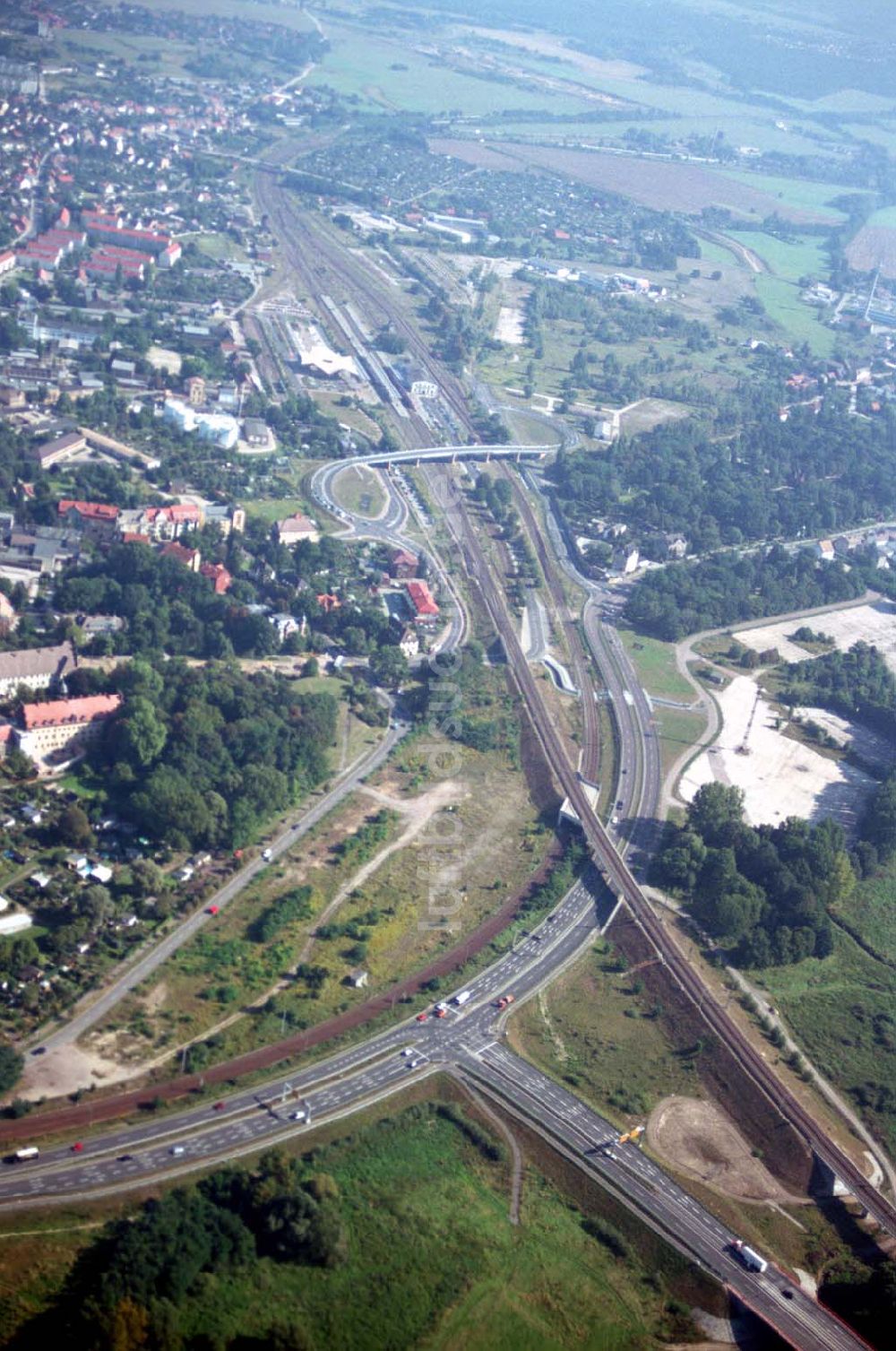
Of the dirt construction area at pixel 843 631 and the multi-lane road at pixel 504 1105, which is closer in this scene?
the multi-lane road at pixel 504 1105

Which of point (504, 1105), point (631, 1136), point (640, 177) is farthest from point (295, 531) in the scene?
point (640, 177)

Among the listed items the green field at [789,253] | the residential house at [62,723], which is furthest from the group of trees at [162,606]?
the green field at [789,253]

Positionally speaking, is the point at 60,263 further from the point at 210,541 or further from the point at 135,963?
the point at 135,963

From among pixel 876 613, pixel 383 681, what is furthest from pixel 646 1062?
pixel 876 613

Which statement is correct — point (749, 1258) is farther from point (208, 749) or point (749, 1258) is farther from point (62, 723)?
point (62, 723)

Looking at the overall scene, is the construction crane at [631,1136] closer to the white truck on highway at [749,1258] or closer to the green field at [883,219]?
the white truck on highway at [749,1258]

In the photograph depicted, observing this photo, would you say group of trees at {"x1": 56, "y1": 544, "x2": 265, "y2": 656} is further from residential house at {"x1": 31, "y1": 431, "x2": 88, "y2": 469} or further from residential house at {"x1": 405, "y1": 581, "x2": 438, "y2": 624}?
residential house at {"x1": 31, "y1": 431, "x2": 88, "y2": 469}
